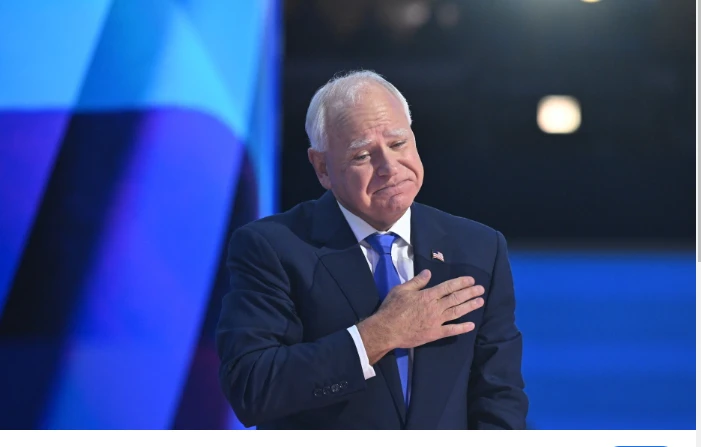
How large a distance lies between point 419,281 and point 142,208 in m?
1.36

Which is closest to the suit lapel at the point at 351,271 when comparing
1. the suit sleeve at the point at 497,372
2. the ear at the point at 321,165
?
the ear at the point at 321,165

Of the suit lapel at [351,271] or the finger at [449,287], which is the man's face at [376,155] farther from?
the finger at [449,287]

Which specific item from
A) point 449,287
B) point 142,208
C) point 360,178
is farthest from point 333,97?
point 142,208

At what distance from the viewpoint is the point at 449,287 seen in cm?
214

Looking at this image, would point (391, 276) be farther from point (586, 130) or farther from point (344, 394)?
point (586, 130)

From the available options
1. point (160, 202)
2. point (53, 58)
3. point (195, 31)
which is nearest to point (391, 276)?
point (160, 202)

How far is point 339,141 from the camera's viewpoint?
2277 millimetres

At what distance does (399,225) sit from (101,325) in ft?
4.46

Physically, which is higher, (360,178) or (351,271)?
(360,178)

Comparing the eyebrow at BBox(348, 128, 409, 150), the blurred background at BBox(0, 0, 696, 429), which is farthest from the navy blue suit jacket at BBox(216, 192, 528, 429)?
A: the blurred background at BBox(0, 0, 696, 429)

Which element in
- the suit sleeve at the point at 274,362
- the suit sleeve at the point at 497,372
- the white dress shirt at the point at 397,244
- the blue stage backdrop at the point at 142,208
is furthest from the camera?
the blue stage backdrop at the point at 142,208

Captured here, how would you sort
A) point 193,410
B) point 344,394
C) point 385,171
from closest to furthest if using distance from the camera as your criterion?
point 344,394 → point 385,171 → point 193,410

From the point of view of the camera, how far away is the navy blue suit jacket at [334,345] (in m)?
2.05

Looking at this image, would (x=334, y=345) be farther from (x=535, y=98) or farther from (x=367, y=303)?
(x=535, y=98)
